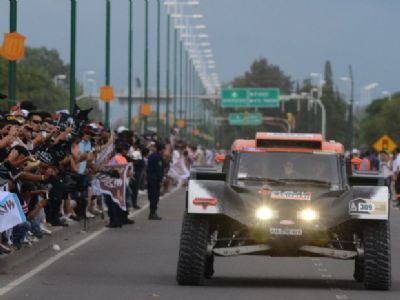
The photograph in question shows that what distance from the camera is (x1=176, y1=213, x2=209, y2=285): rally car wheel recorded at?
1927 centimetres

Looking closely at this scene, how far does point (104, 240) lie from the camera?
29.8m

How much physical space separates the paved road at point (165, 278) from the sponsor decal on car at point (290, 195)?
1041 mm

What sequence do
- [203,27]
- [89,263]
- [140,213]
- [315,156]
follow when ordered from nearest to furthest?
[315,156] < [89,263] < [140,213] < [203,27]

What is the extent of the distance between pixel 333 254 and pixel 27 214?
6.45 metres

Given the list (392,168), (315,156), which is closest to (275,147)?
(315,156)

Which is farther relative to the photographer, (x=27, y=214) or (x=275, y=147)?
(x=27, y=214)

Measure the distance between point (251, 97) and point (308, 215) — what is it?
112434 mm

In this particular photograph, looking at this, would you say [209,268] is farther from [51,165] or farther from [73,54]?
[73,54]

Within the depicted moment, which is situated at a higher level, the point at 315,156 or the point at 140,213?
the point at 315,156

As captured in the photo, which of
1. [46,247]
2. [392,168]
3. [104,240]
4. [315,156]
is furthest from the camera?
[392,168]

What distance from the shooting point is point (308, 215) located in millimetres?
19078

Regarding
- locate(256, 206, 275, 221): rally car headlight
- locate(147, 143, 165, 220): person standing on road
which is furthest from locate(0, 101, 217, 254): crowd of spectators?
locate(256, 206, 275, 221): rally car headlight

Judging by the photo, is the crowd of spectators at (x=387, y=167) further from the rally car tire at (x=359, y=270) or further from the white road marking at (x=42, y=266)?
the rally car tire at (x=359, y=270)

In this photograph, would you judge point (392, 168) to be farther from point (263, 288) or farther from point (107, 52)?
point (263, 288)
